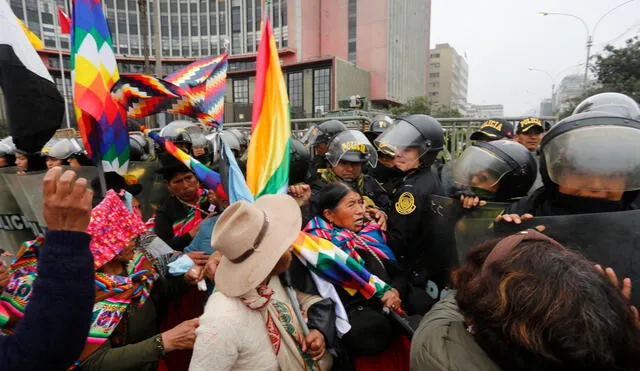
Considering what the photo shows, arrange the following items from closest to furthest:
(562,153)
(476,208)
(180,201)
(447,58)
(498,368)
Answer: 1. (498,368)
2. (562,153)
3. (476,208)
4. (180,201)
5. (447,58)

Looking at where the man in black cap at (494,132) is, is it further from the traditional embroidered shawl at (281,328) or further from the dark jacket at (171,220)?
the traditional embroidered shawl at (281,328)

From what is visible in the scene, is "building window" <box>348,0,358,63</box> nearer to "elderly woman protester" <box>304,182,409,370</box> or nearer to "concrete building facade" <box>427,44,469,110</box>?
"concrete building facade" <box>427,44,469,110</box>

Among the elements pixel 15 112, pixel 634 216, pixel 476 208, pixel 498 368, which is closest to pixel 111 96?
pixel 15 112

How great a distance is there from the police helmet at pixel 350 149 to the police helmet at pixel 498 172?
1301 millimetres

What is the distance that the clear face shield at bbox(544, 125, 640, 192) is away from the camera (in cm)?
147

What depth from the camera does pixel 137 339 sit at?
74.9 inches

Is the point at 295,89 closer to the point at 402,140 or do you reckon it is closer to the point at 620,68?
the point at 620,68

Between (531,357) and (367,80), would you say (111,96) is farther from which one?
(367,80)

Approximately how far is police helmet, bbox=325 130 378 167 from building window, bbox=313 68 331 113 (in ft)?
154

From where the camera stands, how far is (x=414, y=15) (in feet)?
205

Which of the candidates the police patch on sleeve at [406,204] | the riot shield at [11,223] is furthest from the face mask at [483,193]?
the riot shield at [11,223]

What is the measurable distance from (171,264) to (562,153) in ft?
7.25

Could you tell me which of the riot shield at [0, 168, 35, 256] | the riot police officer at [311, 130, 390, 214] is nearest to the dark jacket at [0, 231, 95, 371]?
the riot police officer at [311, 130, 390, 214]

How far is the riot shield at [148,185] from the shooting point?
4.37m
